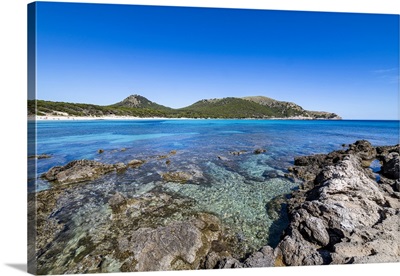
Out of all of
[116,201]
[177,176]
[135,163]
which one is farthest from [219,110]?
[116,201]

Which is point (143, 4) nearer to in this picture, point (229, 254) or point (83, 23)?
point (83, 23)

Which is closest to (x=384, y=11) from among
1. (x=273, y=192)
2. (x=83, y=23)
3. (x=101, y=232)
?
(x=273, y=192)

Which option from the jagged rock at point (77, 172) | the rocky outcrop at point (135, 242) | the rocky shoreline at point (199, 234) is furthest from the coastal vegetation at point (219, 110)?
the rocky outcrop at point (135, 242)

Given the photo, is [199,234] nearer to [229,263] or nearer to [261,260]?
[229,263]

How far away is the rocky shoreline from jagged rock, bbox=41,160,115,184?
1438 mm

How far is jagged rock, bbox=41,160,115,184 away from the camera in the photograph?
7137 mm

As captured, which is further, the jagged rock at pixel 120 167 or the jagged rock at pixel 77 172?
the jagged rock at pixel 120 167

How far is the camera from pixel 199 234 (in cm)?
416

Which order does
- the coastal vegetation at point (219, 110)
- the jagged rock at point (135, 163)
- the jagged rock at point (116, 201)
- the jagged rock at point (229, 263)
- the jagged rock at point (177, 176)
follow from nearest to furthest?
the jagged rock at point (229, 263)
the jagged rock at point (116, 201)
the jagged rock at point (177, 176)
the jagged rock at point (135, 163)
the coastal vegetation at point (219, 110)

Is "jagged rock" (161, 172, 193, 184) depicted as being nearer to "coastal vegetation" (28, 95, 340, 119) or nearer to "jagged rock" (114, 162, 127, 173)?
"jagged rock" (114, 162, 127, 173)

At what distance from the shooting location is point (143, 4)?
362cm

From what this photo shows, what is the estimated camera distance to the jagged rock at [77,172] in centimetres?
714

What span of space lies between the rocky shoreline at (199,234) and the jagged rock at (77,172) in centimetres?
144

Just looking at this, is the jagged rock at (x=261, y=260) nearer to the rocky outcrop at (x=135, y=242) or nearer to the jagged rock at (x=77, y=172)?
the rocky outcrop at (x=135, y=242)
